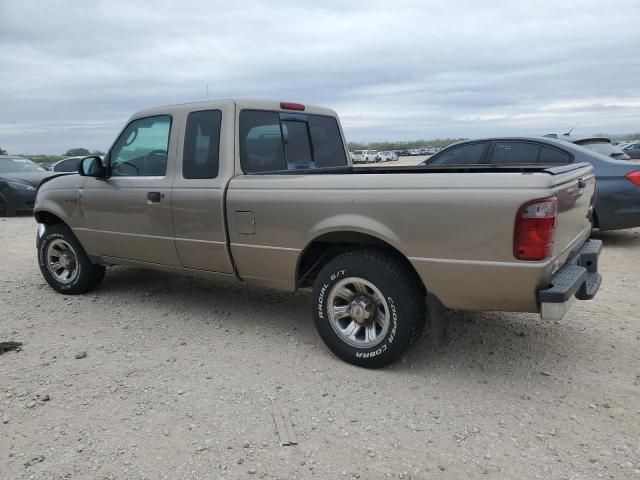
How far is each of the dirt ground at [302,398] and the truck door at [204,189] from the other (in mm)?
719

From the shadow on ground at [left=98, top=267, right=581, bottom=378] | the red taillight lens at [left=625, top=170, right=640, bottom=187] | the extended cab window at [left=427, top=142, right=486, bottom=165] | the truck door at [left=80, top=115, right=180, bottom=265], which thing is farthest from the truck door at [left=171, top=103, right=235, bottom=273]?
the red taillight lens at [left=625, top=170, right=640, bottom=187]

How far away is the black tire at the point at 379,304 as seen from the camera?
351 cm

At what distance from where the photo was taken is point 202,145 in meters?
4.51

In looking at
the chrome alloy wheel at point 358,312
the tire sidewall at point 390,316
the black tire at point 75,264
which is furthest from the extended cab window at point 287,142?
the black tire at point 75,264

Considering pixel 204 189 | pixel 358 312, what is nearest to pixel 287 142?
pixel 204 189

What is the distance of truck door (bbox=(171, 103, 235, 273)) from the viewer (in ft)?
14.1

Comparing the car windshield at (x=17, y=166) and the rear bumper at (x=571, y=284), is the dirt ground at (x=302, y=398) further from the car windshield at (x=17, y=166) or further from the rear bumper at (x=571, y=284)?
the car windshield at (x=17, y=166)

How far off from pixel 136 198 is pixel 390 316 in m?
2.67

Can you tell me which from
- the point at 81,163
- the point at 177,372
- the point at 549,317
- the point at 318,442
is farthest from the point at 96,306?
the point at 549,317

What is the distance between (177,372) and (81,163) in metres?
2.55

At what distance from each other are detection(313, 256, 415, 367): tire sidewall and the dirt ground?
0.41ft

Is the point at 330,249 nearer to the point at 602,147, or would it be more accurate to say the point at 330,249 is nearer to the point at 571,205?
the point at 571,205

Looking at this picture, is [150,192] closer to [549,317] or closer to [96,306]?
[96,306]

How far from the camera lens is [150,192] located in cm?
474
